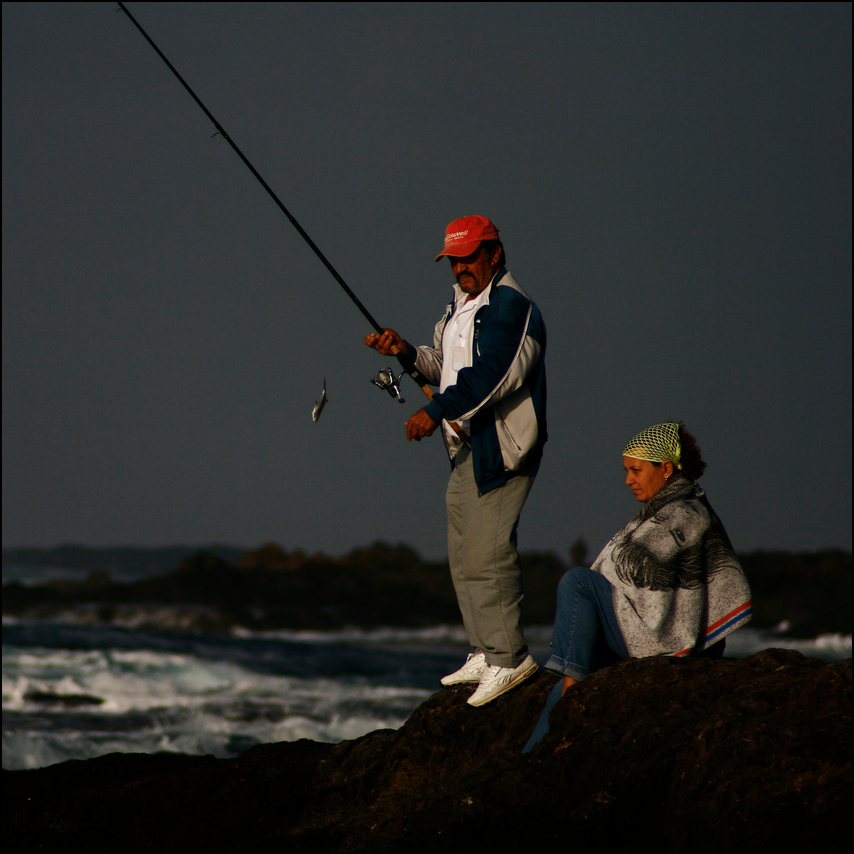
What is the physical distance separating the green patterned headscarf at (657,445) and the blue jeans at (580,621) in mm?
455

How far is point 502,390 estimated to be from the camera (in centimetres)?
378

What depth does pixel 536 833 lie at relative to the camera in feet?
9.18

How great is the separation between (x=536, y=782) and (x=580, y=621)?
667 millimetres

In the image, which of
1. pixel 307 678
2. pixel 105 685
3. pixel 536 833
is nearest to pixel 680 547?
pixel 536 833

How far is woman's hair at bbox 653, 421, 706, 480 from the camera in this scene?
11.8 ft

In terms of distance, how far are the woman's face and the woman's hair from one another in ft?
0.09

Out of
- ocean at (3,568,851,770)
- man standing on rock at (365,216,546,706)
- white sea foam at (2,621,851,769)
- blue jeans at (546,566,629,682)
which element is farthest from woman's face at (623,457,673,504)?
white sea foam at (2,621,851,769)

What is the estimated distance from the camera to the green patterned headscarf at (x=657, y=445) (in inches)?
141

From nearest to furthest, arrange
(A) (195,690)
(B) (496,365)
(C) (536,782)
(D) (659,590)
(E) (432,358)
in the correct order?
(C) (536,782) → (D) (659,590) → (B) (496,365) → (E) (432,358) → (A) (195,690)

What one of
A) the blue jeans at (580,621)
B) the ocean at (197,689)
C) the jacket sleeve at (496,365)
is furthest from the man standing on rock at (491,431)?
the ocean at (197,689)

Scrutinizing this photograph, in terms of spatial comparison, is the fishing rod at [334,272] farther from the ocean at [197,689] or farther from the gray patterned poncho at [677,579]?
the ocean at [197,689]

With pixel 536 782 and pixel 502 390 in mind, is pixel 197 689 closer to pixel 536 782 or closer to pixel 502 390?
pixel 502 390

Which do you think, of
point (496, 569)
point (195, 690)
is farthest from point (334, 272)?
point (195, 690)

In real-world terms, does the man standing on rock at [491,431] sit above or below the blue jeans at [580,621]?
above
